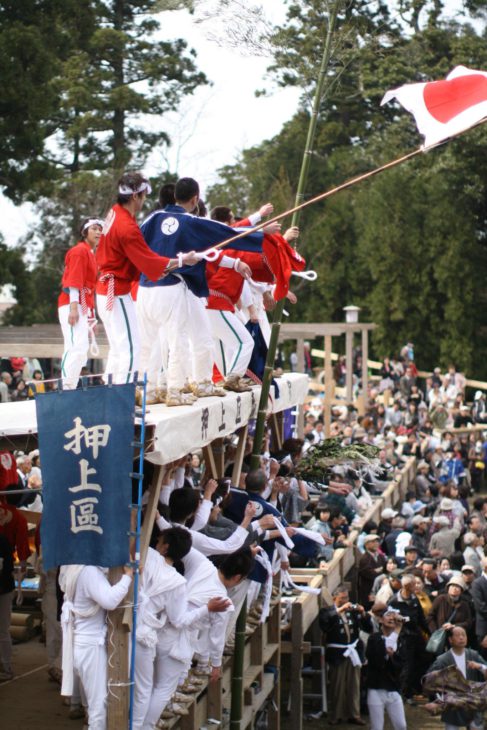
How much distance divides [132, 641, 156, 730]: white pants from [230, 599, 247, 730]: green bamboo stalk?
2.12 meters

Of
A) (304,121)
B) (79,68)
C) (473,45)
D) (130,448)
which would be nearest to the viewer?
(130,448)

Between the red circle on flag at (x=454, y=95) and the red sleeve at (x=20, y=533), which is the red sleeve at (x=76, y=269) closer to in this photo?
the red sleeve at (x=20, y=533)

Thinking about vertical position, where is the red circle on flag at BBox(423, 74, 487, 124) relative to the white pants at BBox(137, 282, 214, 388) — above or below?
above

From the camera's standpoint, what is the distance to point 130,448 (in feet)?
24.0

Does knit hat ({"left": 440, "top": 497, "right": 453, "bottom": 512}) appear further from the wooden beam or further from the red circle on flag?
the red circle on flag

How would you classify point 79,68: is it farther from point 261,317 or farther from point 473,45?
point 261,317

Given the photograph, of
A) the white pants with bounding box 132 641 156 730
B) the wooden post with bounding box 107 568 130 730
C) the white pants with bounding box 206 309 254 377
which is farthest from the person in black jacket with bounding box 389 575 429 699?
the wooden post with bounding box 107 568 130 730

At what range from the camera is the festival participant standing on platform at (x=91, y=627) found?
739 centimetres

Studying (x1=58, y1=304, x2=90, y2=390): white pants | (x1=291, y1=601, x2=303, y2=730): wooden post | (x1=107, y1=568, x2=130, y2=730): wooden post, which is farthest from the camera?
(x1=291, y1=601, x2=303, y2=730): wooden post

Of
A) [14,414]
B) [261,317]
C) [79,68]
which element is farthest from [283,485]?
[79,68]

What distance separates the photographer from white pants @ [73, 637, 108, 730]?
741 centimetres

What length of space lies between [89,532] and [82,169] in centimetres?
3024

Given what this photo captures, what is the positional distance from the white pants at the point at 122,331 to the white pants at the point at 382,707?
5.94m

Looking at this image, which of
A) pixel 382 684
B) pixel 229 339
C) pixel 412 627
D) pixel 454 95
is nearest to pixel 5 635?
pixel 229 339
